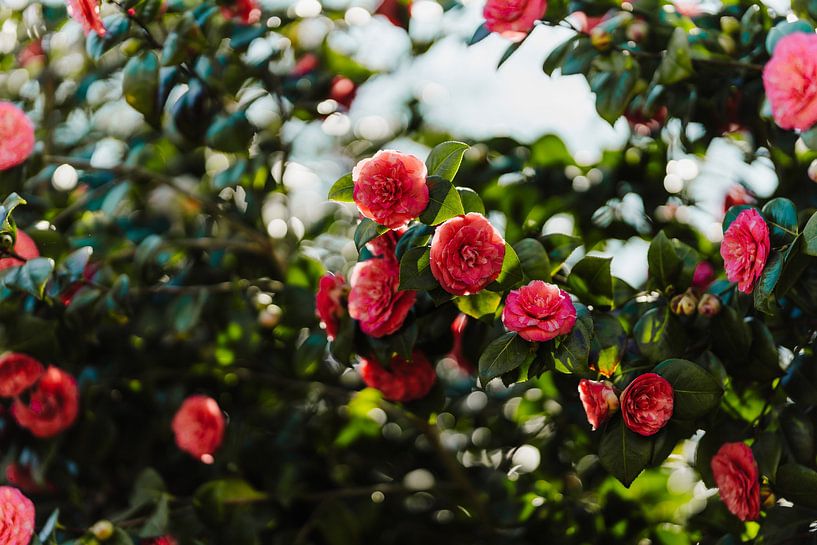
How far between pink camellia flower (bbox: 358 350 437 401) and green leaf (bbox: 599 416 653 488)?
0.25m

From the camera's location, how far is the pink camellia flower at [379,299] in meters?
0.87

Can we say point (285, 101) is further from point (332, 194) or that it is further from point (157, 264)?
point (332, 194)

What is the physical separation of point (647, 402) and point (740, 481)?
0.17 metres

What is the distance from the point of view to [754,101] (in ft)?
3.61

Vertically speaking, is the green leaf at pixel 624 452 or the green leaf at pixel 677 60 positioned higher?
the green leaf at pixel 677 60

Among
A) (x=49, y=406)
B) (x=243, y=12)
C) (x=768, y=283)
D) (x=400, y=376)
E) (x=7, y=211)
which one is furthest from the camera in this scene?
(x=243, y=12)

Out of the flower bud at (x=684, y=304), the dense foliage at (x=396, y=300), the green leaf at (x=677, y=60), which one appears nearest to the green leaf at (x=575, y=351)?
Result: the dense foliage at (x=396, y=300)

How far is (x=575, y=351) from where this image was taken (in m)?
0.79

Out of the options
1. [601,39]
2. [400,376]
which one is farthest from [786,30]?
[400,376]

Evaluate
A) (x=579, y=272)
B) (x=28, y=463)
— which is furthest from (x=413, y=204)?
(x=28, y=463)

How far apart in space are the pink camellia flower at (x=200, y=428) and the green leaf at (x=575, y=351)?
65 centimetres

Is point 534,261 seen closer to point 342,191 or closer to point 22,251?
point 342,191

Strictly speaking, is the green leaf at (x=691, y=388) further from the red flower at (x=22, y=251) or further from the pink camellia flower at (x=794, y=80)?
the red flower at (x=22, y=251)

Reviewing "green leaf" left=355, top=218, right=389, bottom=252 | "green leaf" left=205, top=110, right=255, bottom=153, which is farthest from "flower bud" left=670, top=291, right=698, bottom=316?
"green leaf" left=205, top=110, right=255, bottom=153
